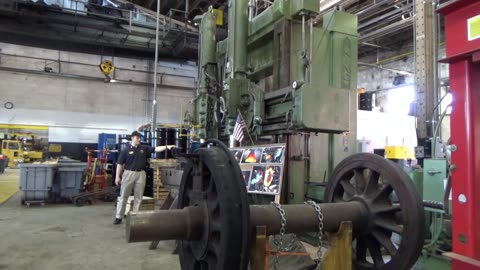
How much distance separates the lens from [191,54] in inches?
492

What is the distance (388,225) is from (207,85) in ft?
9.33

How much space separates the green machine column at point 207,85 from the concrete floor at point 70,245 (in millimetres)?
1427

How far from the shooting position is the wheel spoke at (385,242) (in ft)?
6.21

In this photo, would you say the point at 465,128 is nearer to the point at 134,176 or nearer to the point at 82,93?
the point at 134,176

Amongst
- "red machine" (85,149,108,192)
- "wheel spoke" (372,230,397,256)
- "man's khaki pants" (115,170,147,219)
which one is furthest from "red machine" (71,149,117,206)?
"wheel spoke" (372,230,397,256)

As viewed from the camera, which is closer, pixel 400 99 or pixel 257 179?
pixel 257 179

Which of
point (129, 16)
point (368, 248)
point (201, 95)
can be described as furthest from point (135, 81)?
point (368, 248)

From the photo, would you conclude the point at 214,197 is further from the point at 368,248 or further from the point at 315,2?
the point at 315,2

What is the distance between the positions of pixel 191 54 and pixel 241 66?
9.04m

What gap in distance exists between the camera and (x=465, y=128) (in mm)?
1425

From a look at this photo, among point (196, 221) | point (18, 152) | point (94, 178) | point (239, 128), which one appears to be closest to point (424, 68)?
point (239, 128)

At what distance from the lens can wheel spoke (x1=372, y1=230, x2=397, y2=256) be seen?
6.21ft

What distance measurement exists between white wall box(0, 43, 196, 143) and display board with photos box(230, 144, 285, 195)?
9697mm

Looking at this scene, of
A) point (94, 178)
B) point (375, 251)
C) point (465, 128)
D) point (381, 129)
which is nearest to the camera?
point (465, 128)
